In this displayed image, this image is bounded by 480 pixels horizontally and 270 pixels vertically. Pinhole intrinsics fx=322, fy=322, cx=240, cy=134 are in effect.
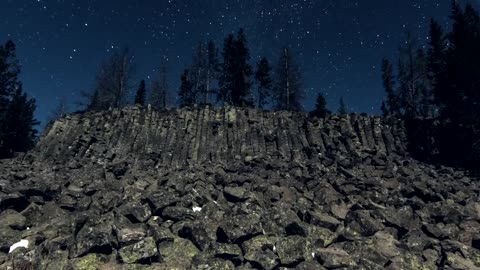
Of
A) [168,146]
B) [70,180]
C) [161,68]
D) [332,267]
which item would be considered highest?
[161,68]

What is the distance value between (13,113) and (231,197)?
36697 mm

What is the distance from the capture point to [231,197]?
18.9 m

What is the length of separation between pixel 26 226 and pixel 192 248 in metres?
9.03

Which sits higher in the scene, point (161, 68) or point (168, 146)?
point (161, 68)

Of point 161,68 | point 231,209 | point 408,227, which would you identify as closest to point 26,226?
point 231,209

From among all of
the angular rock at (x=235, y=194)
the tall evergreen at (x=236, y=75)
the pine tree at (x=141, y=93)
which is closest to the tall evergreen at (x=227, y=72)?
the tall evergreen at (x=236, y=75)

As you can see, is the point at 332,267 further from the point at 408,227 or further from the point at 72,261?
the point at 72,261

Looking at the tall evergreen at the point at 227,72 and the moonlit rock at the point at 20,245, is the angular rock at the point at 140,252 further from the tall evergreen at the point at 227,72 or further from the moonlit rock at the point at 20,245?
the tall evergreen at the point at 227,72

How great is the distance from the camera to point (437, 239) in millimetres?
15672

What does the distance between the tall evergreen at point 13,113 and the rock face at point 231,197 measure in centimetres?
1087

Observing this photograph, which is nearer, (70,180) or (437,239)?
(437,239)

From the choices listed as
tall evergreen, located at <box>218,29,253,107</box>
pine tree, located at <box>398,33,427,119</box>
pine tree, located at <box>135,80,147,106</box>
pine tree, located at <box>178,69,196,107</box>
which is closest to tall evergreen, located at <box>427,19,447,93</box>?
pine tree, located at <box>398,33,427,119</box>

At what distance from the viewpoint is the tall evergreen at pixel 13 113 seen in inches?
1543

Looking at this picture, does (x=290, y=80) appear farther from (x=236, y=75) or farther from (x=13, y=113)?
(x=13, y=113)
